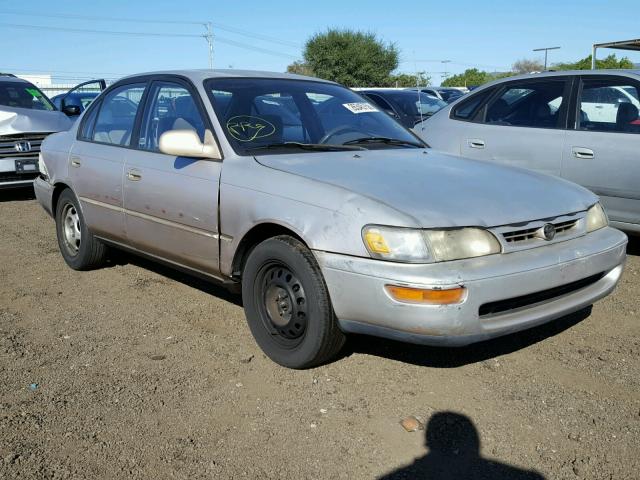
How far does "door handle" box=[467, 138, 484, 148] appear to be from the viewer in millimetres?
6357

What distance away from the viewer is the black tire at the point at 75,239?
5406 millimetres

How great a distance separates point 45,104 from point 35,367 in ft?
25.5

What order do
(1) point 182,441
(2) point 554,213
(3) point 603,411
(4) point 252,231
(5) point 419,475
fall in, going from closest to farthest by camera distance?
1. (5) point 419,475
2. (1) point 182,441
3. (3) point 603,411
4. (2) point 554,213
5. (4) point 252,231

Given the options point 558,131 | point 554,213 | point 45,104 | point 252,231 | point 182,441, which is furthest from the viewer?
point 45,104

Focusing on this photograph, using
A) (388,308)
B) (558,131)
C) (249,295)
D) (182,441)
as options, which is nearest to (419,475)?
(388,308)

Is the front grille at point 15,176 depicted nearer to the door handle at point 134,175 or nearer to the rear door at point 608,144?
the door handle at point 134,175

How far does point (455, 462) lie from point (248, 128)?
230cm

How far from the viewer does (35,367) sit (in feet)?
12.4

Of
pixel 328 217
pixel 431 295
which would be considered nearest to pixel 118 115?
pixel 328 217

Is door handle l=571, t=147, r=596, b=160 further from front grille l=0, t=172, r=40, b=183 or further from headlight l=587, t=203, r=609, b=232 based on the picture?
front grille l=0, t=172, r=40, b=183

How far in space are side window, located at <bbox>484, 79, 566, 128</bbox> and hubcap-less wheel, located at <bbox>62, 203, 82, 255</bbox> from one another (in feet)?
12.4

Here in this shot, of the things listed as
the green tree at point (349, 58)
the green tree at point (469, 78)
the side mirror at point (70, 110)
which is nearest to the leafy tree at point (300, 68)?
the green tree at point (349, 58)

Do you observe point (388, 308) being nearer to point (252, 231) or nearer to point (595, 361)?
point (252, 231)

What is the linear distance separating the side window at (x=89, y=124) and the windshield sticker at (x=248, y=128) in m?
1.72
